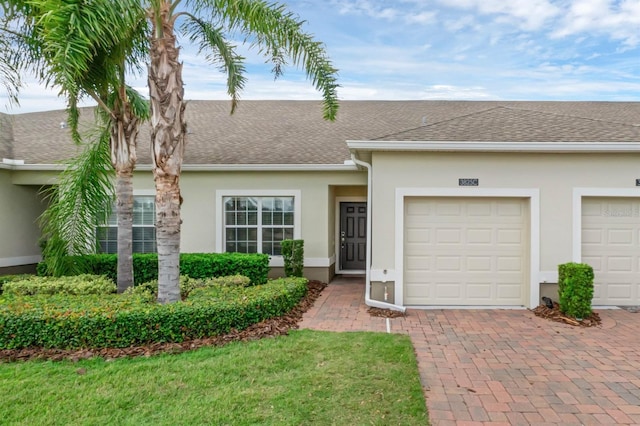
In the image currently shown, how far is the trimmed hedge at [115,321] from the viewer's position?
5523mm

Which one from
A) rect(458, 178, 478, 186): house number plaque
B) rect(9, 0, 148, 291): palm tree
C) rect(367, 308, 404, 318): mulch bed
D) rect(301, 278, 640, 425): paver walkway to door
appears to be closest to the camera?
rect(301, 278, 640, 425): paver walkway to door

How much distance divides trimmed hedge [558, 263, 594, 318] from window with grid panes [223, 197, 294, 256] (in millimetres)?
6436

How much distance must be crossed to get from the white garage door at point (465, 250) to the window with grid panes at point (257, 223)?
3.89 metres

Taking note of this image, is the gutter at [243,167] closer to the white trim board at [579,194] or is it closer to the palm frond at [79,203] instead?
the palm frond at [79,203]

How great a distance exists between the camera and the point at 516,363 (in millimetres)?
5113

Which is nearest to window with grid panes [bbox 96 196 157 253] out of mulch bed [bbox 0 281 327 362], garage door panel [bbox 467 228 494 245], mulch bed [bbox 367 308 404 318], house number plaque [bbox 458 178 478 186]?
mulch bed [bbox 0 281 327 362]

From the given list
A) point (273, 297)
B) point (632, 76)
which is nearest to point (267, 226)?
point (273, 297)

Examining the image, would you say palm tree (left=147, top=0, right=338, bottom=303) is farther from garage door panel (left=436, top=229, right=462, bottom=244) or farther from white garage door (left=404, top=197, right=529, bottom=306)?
garage door panel (left=436, top=229, right=462, bottom=244)

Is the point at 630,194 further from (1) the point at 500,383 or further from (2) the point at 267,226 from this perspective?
(2) the point at 267,226

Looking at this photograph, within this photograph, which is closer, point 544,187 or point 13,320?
point 13,320

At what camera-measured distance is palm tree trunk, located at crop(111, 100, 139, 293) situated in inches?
322

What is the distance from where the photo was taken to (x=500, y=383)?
4523mm

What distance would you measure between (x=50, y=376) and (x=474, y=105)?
15.0 m

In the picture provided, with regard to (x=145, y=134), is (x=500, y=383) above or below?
below
